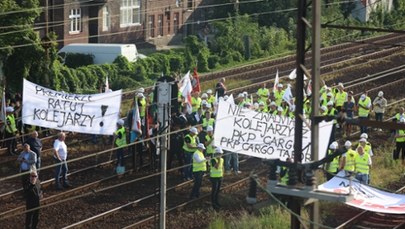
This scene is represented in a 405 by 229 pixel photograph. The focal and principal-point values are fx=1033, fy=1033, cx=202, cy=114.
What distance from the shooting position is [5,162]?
93.0ft

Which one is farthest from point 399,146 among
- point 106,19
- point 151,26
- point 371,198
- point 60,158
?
point 151,26

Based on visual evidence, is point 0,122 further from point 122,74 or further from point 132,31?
point 132,31

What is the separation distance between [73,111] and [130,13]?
36.4m

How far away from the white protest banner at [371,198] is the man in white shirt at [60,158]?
293 inches

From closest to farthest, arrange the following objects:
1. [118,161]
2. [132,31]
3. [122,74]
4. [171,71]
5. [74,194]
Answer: [74,194], [118,161], [122,74], [171,71], [132,31]

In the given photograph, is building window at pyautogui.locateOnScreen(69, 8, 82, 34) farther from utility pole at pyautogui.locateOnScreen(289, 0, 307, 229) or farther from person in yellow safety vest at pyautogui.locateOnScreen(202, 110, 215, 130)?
utility pole at pyautogui.locateOnScreen(289, 0, 307, 229)

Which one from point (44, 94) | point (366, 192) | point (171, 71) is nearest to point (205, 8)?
point (171, 71)

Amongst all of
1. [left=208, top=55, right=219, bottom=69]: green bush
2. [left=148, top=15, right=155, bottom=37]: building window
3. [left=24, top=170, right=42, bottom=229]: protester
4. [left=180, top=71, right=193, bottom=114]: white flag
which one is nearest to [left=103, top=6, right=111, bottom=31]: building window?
[left=148, top=15, right=155, bottom=37]: building window

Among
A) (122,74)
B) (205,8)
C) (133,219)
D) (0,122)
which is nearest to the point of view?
(133,219)

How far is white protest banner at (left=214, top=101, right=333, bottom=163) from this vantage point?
906 inches

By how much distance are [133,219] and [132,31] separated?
37.5 meters

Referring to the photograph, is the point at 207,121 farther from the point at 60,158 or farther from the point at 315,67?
the point at 315,67

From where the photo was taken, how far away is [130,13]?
60.9m

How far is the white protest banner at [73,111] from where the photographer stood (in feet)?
81.2
